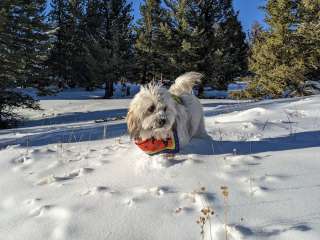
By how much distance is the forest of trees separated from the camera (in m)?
19.5

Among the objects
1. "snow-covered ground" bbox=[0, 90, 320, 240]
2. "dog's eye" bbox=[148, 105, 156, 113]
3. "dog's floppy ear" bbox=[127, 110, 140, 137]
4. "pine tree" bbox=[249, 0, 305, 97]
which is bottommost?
"snow-covered ground" bbox=[0, 90, 320, 240]

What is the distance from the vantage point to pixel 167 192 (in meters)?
4.02

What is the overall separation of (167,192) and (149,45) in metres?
28.0

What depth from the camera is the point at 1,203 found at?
4402 mm

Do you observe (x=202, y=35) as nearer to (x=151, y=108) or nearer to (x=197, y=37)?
(x=197, y=37)

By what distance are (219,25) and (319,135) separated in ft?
80.3

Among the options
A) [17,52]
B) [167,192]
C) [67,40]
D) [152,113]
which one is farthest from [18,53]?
[67,40]

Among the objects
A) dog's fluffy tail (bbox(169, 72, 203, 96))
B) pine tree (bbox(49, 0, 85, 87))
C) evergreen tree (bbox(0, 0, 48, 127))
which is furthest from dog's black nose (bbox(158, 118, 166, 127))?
pine tree (bbox(49, 0, 85, 87))

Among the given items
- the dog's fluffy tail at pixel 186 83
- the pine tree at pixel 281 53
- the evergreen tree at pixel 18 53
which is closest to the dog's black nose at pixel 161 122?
the dog's fluffy tail at pixel 186 83

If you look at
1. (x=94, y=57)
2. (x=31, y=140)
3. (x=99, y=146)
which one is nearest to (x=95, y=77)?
(x=94, y=57)

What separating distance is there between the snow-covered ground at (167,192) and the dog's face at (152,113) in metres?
0.39

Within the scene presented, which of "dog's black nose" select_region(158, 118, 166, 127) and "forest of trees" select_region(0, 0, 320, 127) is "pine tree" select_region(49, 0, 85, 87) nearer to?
"forest of trees" select_region(0, 0, 320, 127)

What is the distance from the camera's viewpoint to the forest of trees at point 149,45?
19.5 meters

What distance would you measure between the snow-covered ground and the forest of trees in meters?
13.2
